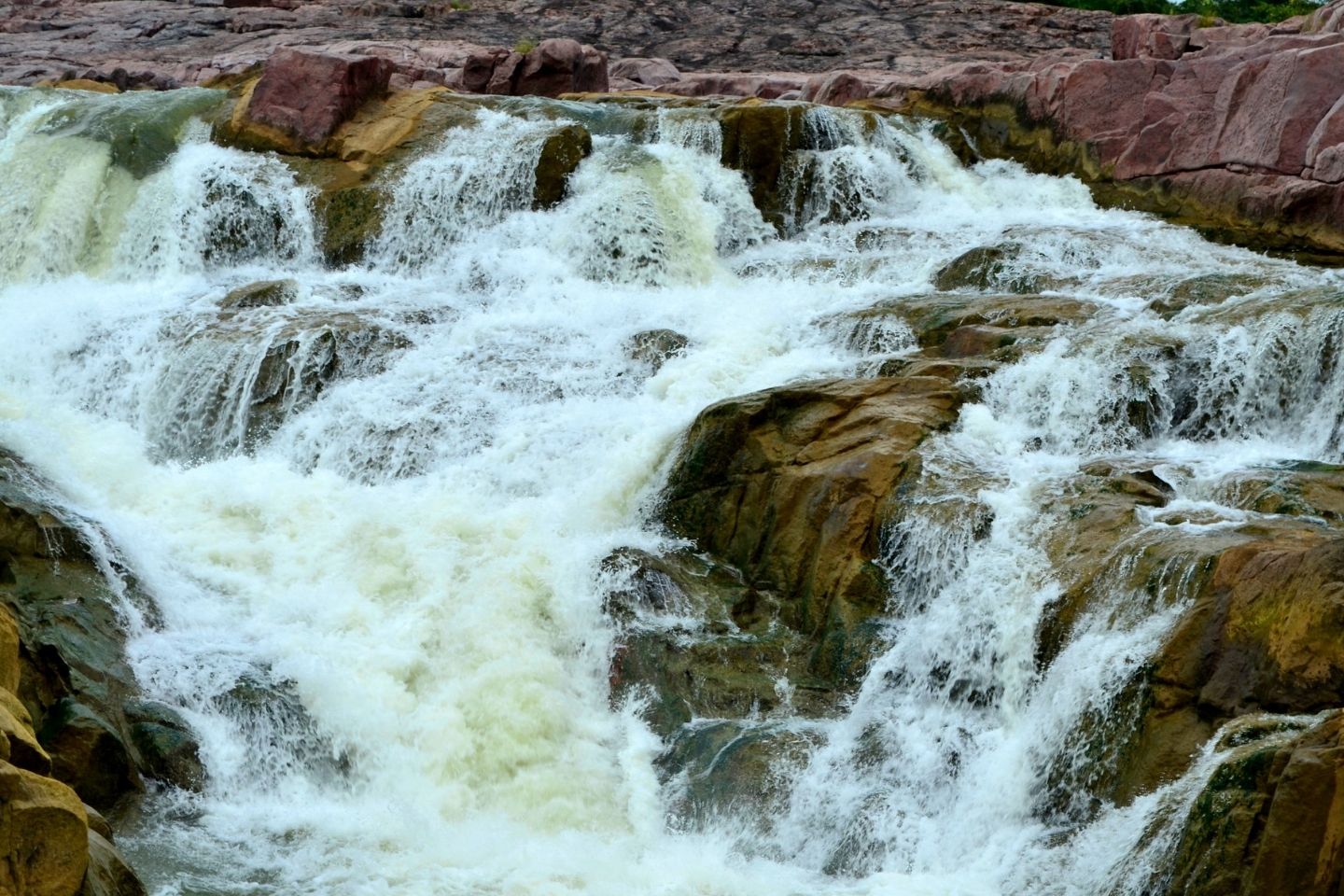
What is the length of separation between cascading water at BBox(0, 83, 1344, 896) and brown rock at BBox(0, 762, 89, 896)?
200 centimetres

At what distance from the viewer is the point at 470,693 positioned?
11.6m

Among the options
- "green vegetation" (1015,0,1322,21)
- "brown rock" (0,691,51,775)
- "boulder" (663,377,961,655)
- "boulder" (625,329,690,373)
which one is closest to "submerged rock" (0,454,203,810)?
"brown rock" (0,691,51,775)

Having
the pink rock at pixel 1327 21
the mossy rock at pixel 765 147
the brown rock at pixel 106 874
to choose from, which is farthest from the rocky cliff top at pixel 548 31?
the brown rock at pixel 106 874

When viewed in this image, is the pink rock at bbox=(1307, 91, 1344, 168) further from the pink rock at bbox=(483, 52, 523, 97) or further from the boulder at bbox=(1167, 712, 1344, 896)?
the pink rock at bbox=(483, 52, 523, 97)

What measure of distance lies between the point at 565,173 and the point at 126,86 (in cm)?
1323

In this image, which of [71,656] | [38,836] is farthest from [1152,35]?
[38,836]

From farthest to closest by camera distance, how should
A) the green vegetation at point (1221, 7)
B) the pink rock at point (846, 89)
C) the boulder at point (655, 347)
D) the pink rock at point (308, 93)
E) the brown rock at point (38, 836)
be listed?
the green vegetation at point (1221, 7), the pink rock at point (846, 89), the pink rock at point (308, 93), the boulder at point (655, 347), the brown rock at point (38, 836)

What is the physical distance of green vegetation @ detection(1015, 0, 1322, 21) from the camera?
3725 centimetres

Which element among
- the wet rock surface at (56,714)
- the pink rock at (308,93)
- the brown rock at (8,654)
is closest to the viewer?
the wet rock surface at (56,714)

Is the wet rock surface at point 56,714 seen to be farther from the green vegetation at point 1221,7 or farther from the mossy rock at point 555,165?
the green vegetation at point 1221,7

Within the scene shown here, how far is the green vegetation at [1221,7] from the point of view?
37250 mm

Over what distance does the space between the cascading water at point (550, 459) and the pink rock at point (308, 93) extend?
0.84 meters

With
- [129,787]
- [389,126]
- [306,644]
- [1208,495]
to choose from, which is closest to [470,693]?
[306,644]

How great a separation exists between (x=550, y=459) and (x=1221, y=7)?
30.7 m
